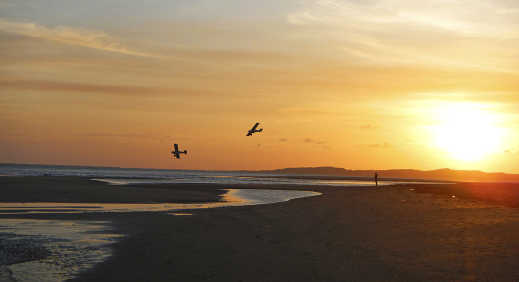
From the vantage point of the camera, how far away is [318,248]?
60.6 ft

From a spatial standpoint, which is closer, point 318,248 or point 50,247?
point 50,247

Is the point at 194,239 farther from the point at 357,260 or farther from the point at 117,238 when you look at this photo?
the point at 357,260

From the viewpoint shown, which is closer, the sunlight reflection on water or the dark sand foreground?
the dark sand foreground

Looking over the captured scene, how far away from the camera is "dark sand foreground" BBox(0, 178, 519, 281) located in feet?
46.1

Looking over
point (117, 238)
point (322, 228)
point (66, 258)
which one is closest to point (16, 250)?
point (66, 258)

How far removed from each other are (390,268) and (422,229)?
8.03m

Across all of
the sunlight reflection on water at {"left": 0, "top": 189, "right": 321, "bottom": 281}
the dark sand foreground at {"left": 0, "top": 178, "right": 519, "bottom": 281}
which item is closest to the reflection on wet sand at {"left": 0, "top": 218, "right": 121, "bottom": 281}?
the sunlight reflection on water at {"left": 0, "top": 189, "right": 321, "bottom": 281}

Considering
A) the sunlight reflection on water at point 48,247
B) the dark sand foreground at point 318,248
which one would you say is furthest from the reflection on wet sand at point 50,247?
the dark sand foreground at point 318,248

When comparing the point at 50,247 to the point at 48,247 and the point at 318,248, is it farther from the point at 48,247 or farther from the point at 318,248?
the point at 318,248

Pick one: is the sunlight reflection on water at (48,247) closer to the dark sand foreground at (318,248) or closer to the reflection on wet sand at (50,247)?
the reflection on wet sand at (50,247)

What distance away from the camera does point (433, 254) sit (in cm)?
1622

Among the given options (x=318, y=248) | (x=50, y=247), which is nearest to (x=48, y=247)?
(x=50, y=247)

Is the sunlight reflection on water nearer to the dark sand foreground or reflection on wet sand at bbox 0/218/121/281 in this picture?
reflection on wet sand at bbox 0/218/121/281

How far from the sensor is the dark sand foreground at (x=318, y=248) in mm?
14055
